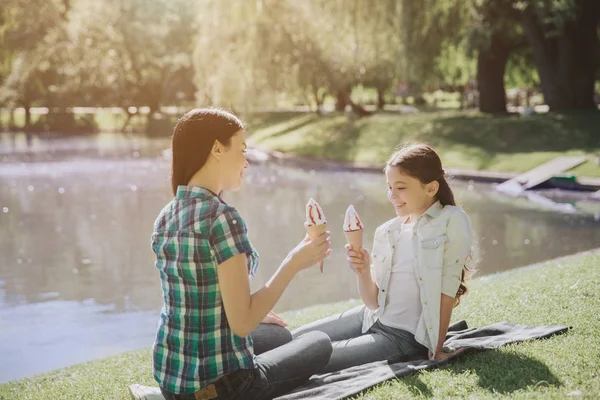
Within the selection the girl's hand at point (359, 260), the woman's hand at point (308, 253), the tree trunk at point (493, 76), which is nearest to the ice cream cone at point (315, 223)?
the woman's hand at point (308, 253)

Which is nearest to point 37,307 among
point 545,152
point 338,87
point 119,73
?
point 545,152

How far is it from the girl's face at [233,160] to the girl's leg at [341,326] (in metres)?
1.28

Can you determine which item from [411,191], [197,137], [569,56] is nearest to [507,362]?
[411,191]

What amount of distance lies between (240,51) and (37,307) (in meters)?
19.0

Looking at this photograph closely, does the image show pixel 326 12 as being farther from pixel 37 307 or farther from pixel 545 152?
pixel 37 307

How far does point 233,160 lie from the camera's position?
322 centimetres

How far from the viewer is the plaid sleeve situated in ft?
9.89

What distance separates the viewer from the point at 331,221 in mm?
13211

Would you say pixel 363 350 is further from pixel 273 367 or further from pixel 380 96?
pixel 380 96

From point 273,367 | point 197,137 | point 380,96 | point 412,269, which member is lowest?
point 380,96

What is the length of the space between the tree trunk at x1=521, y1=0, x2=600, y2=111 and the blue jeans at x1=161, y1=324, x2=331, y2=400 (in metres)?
19.2

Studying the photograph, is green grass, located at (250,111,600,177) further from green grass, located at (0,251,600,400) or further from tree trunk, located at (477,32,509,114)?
green grass, located at (0,251,600,400)

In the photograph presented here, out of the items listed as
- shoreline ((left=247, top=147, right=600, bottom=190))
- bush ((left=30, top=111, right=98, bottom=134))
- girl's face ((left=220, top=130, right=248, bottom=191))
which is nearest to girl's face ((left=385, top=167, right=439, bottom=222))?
girl's face ((left=220, top=130, right=248, bottom=191))

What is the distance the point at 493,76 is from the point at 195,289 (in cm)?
2307
